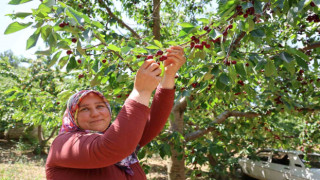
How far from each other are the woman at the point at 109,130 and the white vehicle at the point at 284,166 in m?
4.90

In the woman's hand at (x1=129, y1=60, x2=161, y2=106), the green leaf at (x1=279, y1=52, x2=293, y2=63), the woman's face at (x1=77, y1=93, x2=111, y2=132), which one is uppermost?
the green leaf at (x1=279, y1=52, x2=293, y2=63)

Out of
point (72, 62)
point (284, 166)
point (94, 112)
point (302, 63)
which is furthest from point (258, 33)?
point (284, 166)

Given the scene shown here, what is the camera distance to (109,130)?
2.70 ft

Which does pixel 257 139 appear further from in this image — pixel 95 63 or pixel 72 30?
pixel 72 30

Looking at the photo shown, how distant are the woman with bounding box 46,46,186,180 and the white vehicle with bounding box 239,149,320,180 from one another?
490 cm

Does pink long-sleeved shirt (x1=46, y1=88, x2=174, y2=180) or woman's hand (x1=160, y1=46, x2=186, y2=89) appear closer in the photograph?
pink long-sleeved shirt (x1=46, y1=88, x2=174, y2=180)

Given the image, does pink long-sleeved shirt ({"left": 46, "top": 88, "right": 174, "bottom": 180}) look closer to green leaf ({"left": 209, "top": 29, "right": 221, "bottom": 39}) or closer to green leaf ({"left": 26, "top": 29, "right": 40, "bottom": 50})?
green leaf ({"left": 26, "top": 29, "right": 40, "bottom": 50})

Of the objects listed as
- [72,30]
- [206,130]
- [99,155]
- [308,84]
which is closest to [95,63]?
[72,30]

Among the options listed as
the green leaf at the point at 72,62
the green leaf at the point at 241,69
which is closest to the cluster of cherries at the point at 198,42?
the green leaf at the point at 241,69

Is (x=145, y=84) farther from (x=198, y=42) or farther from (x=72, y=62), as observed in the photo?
(x=72, y=62)

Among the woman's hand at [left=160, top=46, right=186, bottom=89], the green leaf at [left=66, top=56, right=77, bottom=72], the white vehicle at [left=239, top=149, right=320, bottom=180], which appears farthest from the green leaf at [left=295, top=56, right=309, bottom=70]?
the white vehicle at [left=239, top=149, right=320, bottom=180]

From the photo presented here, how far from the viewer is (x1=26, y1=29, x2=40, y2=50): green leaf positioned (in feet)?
3.62

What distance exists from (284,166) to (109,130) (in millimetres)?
7399

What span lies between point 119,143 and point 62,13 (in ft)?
2.41
